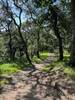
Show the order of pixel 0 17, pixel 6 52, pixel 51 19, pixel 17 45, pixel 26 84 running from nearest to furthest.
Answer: pixel 26 84
pixel 51 19
pixel 0 17
pixel 17 45
pixel 6 52

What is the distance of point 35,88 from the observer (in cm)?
880

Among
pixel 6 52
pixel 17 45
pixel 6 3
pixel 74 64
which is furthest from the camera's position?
pixel 6 52

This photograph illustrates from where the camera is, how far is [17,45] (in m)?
44.4

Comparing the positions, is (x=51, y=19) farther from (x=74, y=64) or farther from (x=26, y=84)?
(x=26, y=84)

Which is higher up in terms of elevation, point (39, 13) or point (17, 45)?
point (39, 13)

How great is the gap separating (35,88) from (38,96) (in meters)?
1.15

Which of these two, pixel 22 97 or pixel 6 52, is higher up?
pixel 22 97


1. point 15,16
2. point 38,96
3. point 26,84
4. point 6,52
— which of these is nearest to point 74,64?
point 26,84

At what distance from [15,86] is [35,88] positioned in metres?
0.89

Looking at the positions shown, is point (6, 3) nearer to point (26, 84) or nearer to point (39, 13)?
point (39, 13)

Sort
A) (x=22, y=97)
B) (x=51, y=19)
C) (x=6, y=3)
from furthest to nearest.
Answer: (x=51, y=19) → (x=6, y=3) → (x=22, y=97)

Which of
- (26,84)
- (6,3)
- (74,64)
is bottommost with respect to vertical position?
(74,64)

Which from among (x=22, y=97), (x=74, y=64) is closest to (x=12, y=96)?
(x=22, y=97)

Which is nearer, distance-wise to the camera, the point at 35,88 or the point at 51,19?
the point at 35,88
